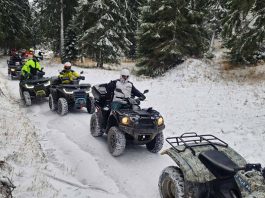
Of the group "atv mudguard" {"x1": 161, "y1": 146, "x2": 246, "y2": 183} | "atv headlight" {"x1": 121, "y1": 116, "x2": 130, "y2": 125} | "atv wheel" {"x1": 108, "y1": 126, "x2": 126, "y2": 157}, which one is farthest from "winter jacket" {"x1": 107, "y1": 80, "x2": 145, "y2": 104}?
"atv mudguard" {"x1": 161, "y1": 146, "x2": 246, "y2": 183}

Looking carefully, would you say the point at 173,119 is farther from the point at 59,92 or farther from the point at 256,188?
the point at 256,188

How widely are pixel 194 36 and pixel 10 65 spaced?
13.5 meters

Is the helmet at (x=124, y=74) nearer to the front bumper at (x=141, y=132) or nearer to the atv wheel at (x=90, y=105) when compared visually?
the front bumper at (x=141, y=132)

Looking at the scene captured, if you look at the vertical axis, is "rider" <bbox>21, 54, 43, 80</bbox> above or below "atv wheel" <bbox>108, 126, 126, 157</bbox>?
above

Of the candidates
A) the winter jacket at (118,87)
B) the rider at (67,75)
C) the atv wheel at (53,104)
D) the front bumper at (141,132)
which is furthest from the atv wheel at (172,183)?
the rider at (67,75)

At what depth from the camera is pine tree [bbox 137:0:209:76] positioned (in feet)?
74.3

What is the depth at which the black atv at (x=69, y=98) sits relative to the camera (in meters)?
12.8

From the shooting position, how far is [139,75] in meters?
24.9

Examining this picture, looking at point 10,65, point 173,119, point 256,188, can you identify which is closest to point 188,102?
point 173,119

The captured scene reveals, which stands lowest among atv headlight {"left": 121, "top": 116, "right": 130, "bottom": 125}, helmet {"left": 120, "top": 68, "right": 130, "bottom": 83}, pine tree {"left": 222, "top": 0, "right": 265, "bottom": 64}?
atv headlight {"left": 121, "top": 116, "right": 130, "bottom": 125}

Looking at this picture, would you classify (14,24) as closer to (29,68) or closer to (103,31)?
(103,31)

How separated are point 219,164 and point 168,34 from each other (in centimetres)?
1962

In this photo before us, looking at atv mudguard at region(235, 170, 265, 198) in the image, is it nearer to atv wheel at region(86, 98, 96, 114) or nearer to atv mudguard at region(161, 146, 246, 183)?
atv mudguard at region(161, 146, 246, 183)

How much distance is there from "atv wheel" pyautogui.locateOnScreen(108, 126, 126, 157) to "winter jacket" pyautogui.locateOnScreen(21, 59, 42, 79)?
7.86m
